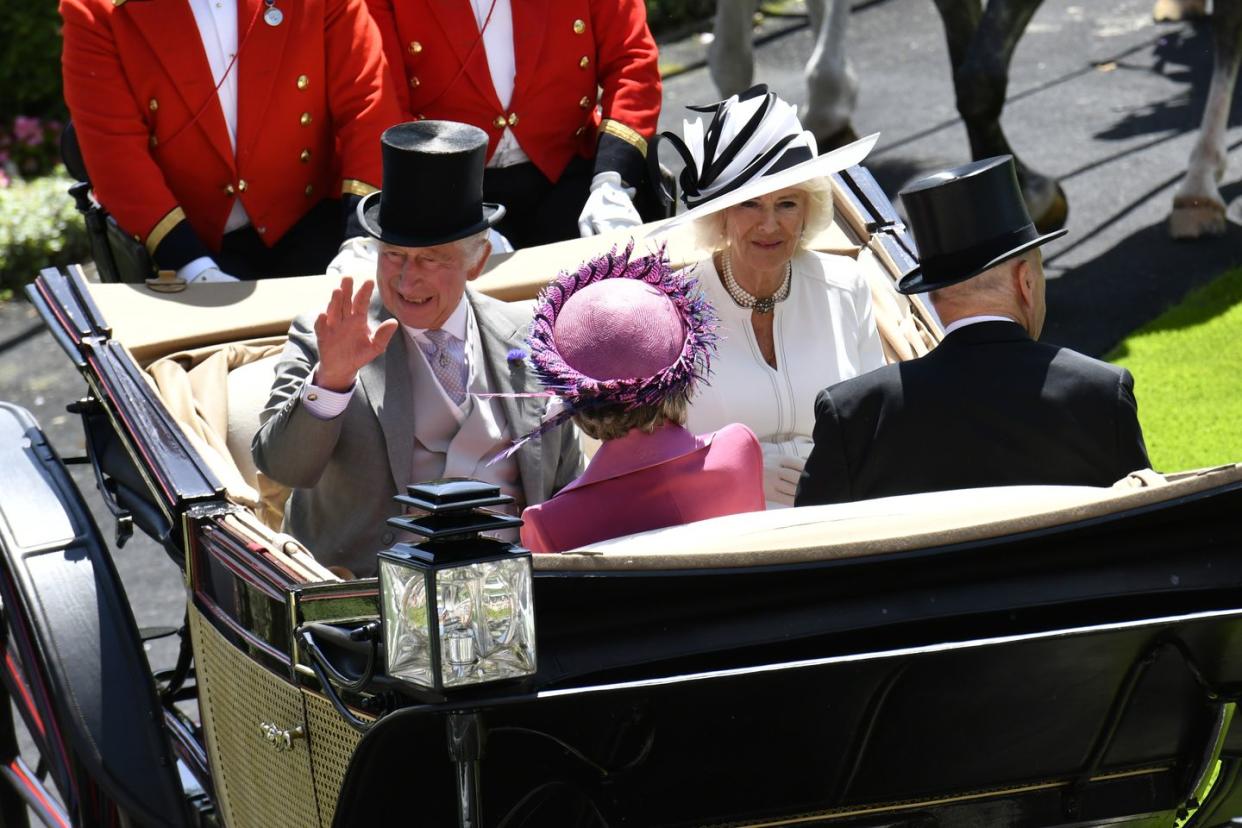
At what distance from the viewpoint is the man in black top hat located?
2.34 m

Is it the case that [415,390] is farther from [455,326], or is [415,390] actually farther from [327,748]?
[327,748]

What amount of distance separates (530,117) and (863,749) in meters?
2.40

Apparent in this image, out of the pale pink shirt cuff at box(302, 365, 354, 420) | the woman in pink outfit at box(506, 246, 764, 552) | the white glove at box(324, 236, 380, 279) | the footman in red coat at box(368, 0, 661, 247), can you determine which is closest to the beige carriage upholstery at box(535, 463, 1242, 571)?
the woman in pink outfit at box(506, 246, 764, 552)

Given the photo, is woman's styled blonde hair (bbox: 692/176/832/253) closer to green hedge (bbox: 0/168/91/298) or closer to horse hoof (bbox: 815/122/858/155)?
horse hoof (bbox: 815/122/858/155)

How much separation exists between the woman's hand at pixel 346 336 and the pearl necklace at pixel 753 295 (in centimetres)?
91

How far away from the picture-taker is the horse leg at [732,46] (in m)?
6.18

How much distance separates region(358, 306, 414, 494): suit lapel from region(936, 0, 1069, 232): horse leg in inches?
121

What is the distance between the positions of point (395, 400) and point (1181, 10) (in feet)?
20.4

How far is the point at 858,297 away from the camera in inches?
127

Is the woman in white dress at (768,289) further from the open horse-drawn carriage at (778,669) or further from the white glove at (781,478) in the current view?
the open horse-drawn carriage at (778,669)

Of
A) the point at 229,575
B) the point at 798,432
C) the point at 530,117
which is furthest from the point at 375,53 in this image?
the point at 229,575

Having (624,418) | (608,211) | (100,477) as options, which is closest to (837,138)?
(608,211)

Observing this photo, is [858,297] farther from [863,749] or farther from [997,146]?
[997,146]

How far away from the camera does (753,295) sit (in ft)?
10.4
